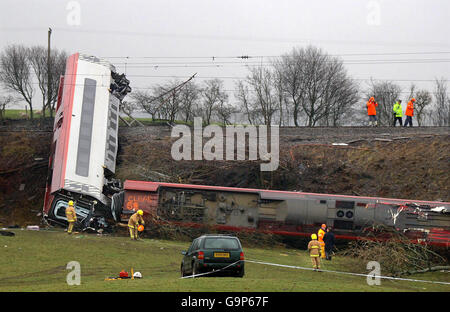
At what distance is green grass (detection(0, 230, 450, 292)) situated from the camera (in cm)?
1234

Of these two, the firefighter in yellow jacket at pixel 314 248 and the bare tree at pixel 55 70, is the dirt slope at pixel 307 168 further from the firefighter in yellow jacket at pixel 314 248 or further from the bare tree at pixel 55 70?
the bare tree at pixel 55 70

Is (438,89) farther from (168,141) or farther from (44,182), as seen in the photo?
(44,182)

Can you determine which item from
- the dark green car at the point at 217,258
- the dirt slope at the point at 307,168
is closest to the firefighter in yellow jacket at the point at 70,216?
the dirt slope at the point at 307,168

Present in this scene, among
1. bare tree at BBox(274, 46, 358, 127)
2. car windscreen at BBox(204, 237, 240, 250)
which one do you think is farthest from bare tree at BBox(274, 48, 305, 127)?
car windscreen at BBox(204, 237, 240, 250)

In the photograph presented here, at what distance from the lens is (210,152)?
3359 cm

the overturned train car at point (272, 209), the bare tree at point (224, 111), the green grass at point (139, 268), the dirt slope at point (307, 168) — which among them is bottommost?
the green grass at point (139, 268)

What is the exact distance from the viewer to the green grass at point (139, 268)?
486 inches

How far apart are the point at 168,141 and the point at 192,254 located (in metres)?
21.3

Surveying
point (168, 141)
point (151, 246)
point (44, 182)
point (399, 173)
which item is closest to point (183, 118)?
point (168, 141)

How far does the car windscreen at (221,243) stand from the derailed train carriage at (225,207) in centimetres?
941

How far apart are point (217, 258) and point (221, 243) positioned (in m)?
0.49

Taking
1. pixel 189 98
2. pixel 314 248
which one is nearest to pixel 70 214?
pixel 314 248

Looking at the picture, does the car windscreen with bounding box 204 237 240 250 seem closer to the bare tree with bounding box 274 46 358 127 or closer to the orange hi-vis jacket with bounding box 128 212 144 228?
the orange hi-vis jacket with bounding box 128 212 144 228
